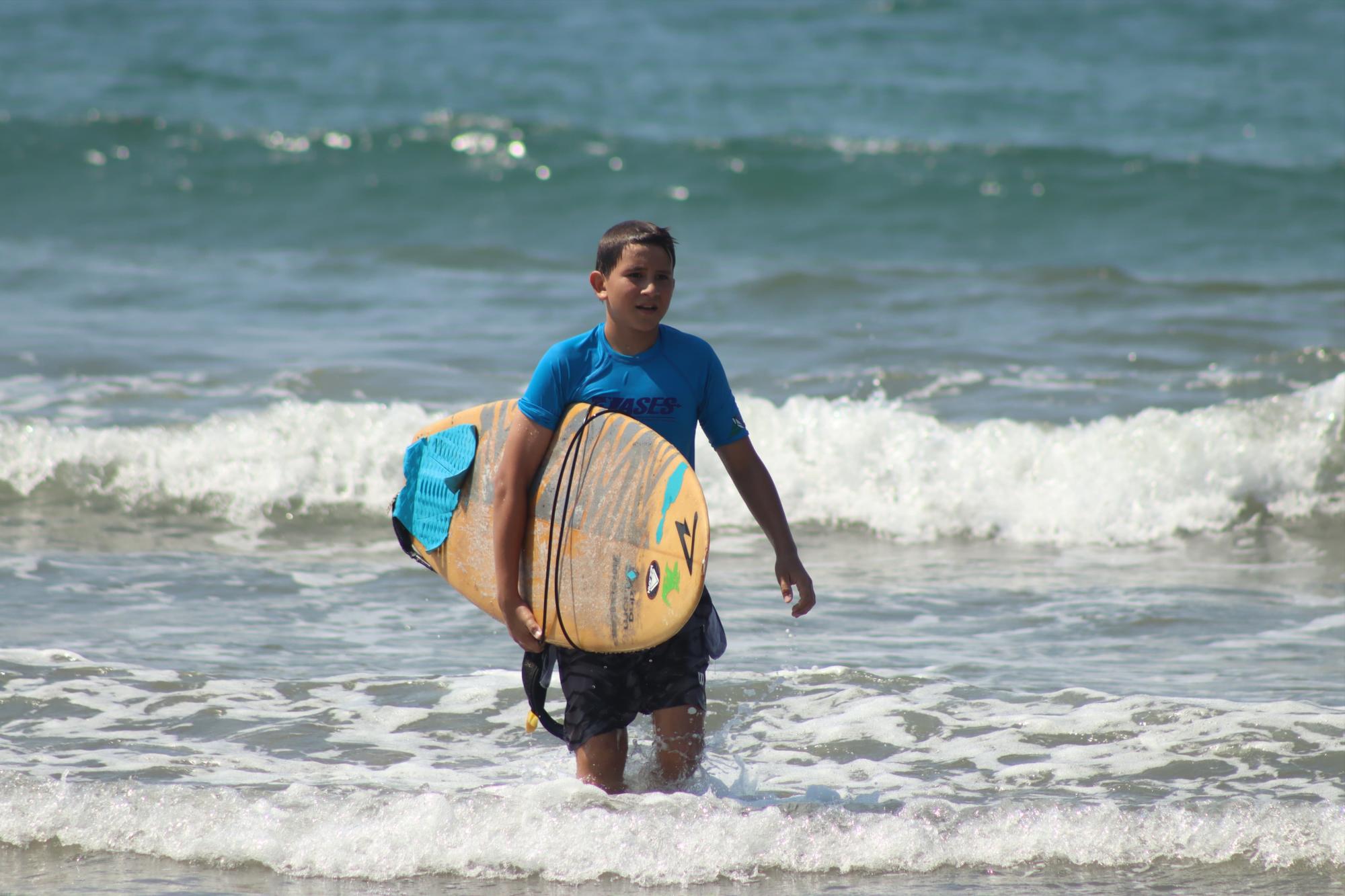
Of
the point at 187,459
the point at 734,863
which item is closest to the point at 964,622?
the point at 734,863

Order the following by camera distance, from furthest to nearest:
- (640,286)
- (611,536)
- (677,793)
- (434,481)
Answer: (434,481), (677,793), (611,536), (640,286)

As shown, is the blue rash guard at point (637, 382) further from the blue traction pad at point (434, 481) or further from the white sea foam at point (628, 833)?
the white sea foam at point (628, 833)

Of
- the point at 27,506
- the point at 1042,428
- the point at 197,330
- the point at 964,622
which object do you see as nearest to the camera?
the point at 964,622

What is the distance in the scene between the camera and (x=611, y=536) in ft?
11.9

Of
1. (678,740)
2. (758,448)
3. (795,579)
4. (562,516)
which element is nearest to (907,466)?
(758,448)

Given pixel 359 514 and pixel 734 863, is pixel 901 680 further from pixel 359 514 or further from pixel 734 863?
pixel 359 514

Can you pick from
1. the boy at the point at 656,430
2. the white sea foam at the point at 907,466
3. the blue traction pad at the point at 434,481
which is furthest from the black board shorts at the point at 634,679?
the white sea foam at the point at 907,466

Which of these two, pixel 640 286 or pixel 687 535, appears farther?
pixel 687 535

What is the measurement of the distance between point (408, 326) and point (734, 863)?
8.41m

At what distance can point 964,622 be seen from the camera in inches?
235

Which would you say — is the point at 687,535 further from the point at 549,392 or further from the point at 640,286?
the point at 640,286

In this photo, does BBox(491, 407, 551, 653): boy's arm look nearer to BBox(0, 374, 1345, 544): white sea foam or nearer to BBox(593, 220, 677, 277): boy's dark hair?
BBox(593, 220, 677, 277): boy's dark hair

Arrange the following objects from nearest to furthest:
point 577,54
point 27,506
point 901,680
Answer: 1. point 901,680
2. point 27,506
3. point 577,54

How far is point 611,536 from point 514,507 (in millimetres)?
282
